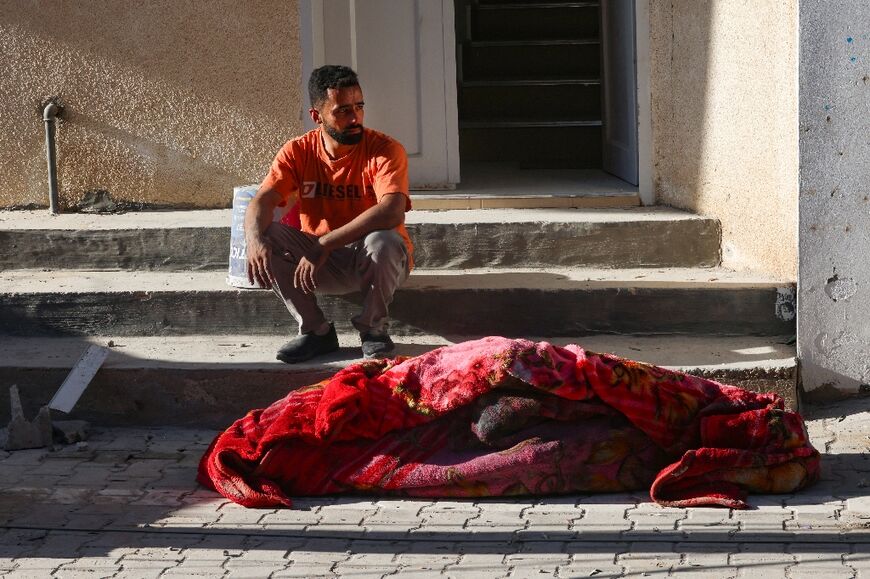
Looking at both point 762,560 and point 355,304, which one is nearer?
point 762,560

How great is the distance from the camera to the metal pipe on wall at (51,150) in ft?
24.2

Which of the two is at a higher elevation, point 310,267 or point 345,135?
point 345,135

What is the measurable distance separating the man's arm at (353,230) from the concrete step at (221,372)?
41cm

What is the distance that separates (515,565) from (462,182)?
4262 millimetres

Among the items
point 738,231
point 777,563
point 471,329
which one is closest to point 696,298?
point 738,231

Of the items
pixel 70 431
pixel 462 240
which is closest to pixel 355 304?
pixel 462 240

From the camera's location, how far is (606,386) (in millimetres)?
4762

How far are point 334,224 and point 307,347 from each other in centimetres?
59

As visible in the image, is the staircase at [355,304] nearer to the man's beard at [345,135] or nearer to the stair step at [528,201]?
the stair step at [528,201]

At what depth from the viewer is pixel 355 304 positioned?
6250mm

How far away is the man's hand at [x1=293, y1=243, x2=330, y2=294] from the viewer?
5703mm

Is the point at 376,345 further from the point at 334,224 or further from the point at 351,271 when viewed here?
the point at 334,224

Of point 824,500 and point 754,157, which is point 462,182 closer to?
point 754,157

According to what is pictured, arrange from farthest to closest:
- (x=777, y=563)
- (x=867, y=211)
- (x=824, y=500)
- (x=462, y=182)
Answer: (x=462, y=182) < (x=867, y=211) < (x=824, y=500) < (x=777, y=563)
